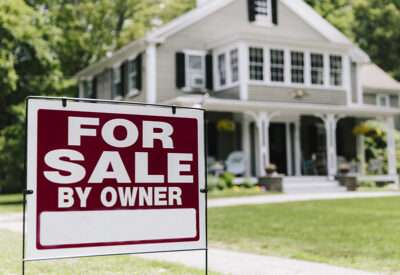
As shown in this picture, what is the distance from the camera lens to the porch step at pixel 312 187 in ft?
59.8

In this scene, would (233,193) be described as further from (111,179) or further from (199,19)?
(111,179)

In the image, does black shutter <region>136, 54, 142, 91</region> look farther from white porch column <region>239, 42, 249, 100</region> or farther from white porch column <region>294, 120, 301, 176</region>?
white porch column <region>294, 120, 301, 176</region>

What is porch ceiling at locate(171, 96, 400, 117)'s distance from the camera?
17.9 m

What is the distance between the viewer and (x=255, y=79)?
2006cm

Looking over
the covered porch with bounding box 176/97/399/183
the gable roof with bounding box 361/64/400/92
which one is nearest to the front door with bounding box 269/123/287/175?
the covered porch with bounding box 176/97/399/183

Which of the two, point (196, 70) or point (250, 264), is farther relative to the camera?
point (196, 70)

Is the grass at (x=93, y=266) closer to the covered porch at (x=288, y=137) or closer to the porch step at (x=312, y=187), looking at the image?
the porch step at (x=312, y=187)

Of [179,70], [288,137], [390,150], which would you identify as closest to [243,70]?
[179,70]

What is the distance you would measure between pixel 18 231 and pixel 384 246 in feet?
18.7

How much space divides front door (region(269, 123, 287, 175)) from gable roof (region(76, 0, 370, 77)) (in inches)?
173

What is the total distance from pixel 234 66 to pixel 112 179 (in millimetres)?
16766

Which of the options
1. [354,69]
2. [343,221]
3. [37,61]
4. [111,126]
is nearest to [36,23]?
[37,61]

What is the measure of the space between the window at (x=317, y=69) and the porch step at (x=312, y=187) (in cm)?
437

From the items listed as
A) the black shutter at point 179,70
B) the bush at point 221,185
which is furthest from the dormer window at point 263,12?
the bush at point 221,185
